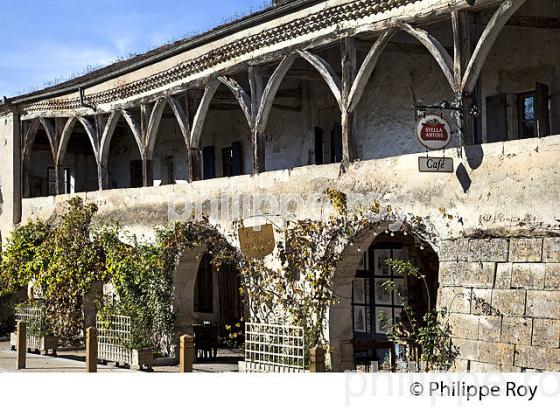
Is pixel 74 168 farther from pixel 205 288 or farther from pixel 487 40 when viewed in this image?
pixel 487 40

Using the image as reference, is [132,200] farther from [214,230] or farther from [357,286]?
[357,286]

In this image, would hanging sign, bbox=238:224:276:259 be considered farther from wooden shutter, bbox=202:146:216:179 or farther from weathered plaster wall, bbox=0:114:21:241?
weathered plaster wall, bbox=0:114:21:241

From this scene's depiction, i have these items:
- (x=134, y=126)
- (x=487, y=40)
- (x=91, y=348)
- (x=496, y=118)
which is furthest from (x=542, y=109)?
(x=134, y=126)

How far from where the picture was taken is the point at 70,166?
28.1m

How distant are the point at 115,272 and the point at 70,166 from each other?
33.2 feet

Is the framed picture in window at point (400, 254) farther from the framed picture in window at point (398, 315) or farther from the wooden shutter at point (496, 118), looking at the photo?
the wooden shutter at point (496, 118)

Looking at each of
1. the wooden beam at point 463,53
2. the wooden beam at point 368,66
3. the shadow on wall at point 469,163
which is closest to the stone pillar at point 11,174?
the wooden beam at point 368,66

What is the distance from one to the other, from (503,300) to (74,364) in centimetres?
1009

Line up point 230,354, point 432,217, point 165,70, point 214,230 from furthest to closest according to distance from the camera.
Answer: point 230,354 < point 165,70 < point 214,230 < point 432,217

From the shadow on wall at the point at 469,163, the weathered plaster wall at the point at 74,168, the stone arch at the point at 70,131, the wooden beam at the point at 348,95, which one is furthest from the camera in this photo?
the weathered plaster wall at the point at 74,168

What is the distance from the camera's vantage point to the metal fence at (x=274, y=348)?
46.5ft

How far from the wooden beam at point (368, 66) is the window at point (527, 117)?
3.04 meters

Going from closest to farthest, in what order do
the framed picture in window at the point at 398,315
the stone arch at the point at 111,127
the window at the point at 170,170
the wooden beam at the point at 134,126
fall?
the framed picture in window at the point at 398,315
the wooden beam at the point at 134,126
the stone arch at the point at 111,127
the window at the point at 170,170
